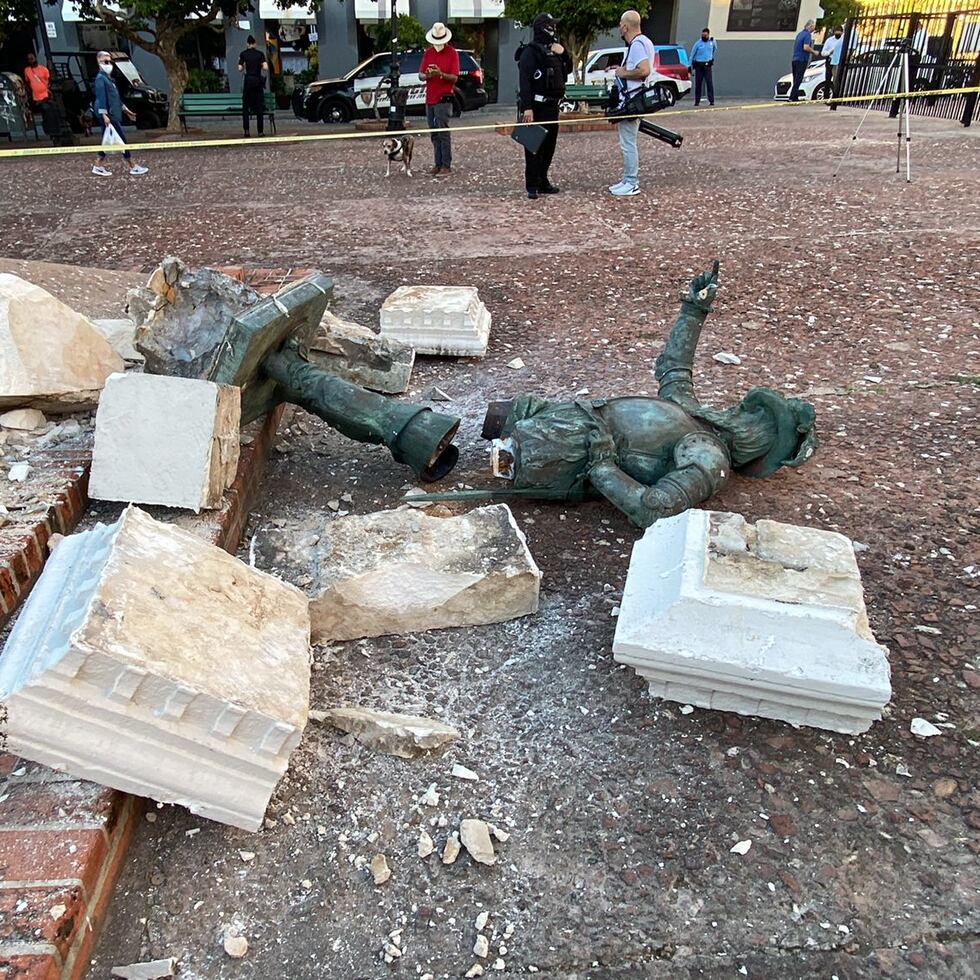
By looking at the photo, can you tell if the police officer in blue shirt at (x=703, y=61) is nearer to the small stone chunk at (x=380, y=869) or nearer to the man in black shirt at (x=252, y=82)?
the man in black shirt at (x=252, y=82)

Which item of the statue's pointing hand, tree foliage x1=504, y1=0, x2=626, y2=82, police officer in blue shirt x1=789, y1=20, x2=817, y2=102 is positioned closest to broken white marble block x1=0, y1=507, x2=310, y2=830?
the statue's pointing hand

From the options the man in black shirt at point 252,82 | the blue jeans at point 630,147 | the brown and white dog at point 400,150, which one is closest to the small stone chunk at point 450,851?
the blue jeans at point 630,147

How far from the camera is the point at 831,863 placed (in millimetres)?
1728

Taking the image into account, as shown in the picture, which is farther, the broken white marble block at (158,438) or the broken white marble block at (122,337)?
Result: the broken white marble block at (122,337)

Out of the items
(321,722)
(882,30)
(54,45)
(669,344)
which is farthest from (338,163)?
(54,45)

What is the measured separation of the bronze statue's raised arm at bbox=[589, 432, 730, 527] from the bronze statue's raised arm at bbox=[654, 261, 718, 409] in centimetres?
29

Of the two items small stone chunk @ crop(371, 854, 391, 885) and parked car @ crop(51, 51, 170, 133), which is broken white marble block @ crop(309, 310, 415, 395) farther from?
parked car @ crop(51, 51, 170, 133)

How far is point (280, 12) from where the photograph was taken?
20.4m

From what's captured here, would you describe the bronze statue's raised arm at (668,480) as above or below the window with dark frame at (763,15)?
below

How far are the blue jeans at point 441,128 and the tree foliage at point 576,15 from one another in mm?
6666

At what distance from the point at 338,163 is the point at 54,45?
51.9 feet

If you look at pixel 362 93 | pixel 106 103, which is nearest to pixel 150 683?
pixel 106 103

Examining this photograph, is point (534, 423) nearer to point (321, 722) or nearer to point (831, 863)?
point (321, 722)

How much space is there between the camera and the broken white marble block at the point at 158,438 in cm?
246
